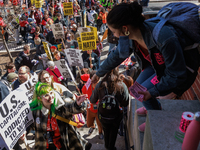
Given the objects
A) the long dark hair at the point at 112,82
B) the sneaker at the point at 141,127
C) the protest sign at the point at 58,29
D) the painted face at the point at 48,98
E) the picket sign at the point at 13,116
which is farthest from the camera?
the protest sign at the point at 58,29

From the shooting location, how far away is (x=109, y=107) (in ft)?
10.5

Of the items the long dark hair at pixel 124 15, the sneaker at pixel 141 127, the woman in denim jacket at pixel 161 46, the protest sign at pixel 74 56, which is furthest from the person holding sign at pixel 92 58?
the long dark hair at pixel 124 15

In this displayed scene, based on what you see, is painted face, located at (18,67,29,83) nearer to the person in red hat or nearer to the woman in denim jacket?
the person in red hat

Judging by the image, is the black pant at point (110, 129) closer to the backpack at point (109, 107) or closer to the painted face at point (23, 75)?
the backpack at point (109, 107)

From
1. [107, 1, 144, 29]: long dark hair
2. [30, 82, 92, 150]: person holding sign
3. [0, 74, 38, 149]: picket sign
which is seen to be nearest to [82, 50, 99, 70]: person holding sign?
[30, 82, 92, 150]: person holding sign

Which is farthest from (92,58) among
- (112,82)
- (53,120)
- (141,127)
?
(141,127)

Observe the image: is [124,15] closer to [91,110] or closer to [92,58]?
[91,110]

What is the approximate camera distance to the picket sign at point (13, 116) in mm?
2672

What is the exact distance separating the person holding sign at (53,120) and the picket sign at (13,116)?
0.61 ft

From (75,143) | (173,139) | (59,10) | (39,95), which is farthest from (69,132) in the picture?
(59,10)

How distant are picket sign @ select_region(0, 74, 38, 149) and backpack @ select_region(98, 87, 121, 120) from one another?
1.25 m

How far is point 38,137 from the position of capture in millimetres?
3031

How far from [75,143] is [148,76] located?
182 centimetres

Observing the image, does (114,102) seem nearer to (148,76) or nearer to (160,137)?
(148,76)
